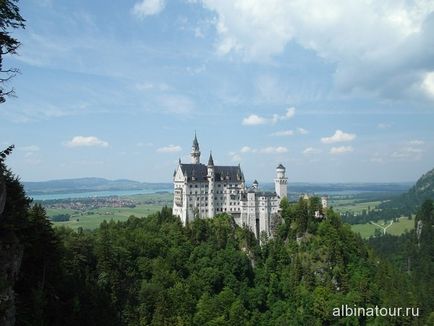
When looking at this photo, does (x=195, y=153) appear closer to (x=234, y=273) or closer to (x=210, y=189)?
(x=210, y=189)

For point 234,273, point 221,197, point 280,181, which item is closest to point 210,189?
point 221,197

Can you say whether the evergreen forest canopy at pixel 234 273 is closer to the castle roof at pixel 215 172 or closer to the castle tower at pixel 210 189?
the castle tower at pixel 210 189

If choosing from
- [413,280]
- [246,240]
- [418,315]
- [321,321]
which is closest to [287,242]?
[246,240]

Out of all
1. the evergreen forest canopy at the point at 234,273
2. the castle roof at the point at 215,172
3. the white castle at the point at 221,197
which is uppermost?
the castle roof at the point at 215,172

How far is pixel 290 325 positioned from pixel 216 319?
1847 cm

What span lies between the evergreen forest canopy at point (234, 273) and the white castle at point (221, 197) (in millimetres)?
3169

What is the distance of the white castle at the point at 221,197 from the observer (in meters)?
112

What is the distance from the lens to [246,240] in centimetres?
10762

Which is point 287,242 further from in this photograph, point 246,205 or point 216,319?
point 216,319

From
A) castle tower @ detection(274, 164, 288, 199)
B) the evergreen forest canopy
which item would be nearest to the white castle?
castle tower @ detection(274, 164, 288, 199)

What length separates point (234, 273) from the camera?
3935 inches

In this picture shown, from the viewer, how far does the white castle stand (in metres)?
112

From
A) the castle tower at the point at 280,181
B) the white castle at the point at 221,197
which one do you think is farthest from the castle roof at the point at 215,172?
the castle tower at the point at 280,181

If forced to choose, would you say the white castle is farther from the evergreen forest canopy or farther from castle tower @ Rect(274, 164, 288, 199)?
the evergreen forest canopy
